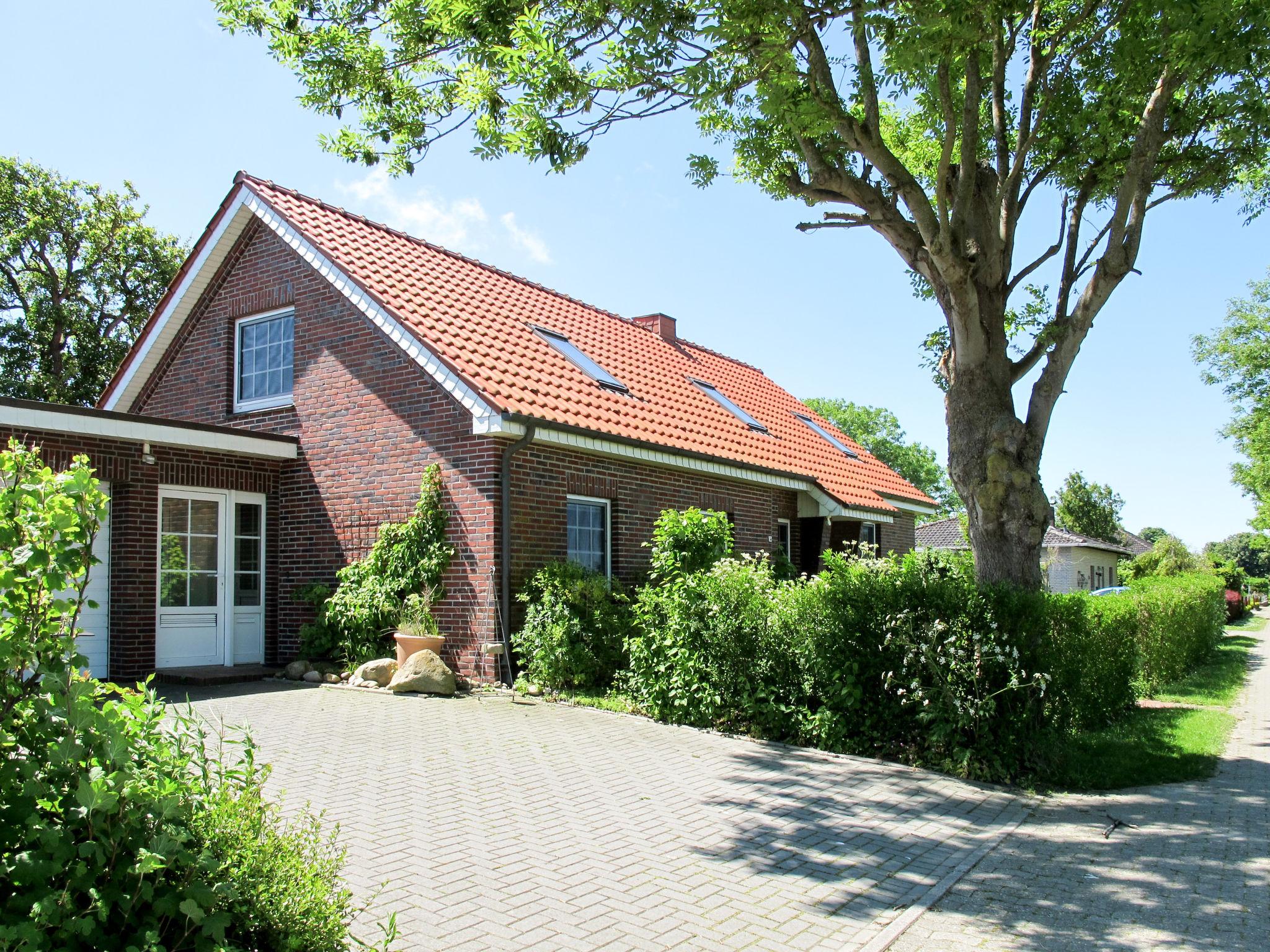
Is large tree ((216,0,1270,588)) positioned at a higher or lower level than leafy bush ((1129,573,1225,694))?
higher

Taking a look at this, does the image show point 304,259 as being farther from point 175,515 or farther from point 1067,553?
point 1067,553

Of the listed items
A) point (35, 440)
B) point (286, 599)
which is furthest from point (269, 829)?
point (286, 599)

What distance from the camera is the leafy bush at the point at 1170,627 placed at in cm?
1449

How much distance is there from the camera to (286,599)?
44.2ft

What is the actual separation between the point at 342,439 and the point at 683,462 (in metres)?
Result: 5.03

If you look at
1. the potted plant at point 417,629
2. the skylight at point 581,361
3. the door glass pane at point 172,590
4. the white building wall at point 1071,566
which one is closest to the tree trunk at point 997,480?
the potted plant at point 417,629

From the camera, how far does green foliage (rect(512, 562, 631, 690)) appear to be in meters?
10.9

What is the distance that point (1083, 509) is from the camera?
57.9 metres

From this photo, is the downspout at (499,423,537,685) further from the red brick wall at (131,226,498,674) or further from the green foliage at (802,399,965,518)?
the green foliage at (802,399,965,518)

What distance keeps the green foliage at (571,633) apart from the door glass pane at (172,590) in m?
4.71

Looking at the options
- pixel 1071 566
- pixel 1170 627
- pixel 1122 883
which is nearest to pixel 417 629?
pixel 1122 883

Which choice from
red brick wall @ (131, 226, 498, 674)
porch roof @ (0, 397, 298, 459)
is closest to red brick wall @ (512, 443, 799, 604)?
red brick wall @ (131, 226, 498, 674)

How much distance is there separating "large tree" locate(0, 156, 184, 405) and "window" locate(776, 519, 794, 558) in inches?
1014

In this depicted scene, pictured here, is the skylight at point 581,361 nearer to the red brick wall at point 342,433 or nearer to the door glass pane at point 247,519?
the red brick wall at point 342,433
